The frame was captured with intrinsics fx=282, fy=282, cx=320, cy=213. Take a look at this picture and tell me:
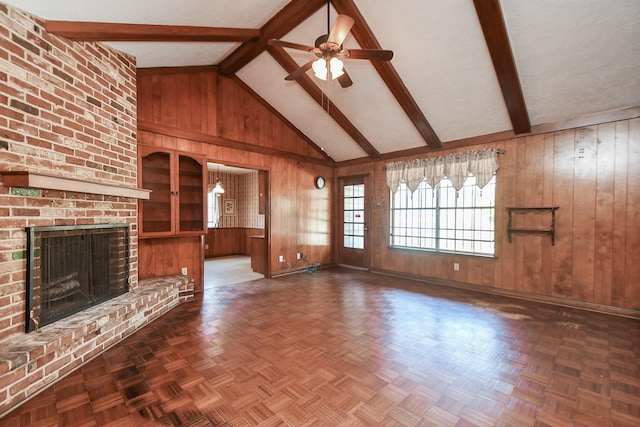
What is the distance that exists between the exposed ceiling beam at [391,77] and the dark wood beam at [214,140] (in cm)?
242

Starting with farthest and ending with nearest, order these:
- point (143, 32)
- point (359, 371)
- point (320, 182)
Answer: point (320, 182) → point (143, 32) → point (359, 371)

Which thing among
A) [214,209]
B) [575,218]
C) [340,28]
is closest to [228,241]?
[214,209]

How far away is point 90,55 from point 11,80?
0.91 m

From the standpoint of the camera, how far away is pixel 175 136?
13.7 feet

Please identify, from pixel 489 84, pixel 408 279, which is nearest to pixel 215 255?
pixel 408 279

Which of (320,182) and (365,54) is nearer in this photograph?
(365,54)

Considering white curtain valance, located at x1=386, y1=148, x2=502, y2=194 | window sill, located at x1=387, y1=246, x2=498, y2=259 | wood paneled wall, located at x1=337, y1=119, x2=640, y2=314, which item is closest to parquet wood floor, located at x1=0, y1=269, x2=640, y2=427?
wood paneled wall, located at x1=337, y1=119, x2=640, y2=314

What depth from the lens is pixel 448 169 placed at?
15.6 feet

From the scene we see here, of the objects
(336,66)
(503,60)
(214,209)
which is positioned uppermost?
(503,60)

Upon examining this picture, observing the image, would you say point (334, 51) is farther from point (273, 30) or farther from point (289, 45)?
point (273, 30)

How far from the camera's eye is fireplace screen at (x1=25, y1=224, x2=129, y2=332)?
7.09ft

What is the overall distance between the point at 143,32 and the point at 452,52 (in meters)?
3.34

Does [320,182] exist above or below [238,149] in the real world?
below

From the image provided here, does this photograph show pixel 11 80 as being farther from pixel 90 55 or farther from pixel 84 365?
pixel 84 365
